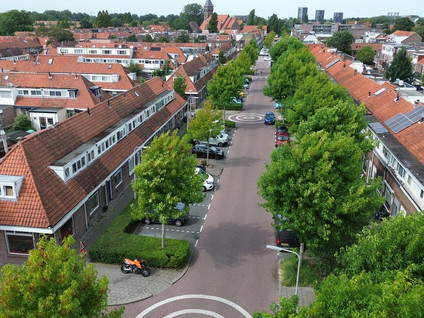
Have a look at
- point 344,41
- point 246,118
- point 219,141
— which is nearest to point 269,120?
point 246,118

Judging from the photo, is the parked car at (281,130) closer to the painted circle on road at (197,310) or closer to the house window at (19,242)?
the painted circle on road at (197,310)

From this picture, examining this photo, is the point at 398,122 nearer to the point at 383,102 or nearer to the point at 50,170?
the point at 383,102

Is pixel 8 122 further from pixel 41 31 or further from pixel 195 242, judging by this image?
pixel 41 31

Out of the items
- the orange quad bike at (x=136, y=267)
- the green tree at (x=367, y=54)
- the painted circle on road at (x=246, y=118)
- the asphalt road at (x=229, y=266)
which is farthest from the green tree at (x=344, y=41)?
the orange quad bike at (x=136, y=267)

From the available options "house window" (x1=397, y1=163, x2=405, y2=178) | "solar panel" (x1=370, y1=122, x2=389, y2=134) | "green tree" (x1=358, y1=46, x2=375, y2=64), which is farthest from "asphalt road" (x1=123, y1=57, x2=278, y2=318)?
"green tree" (x1=358, y1=46, x2=375, y2=64)

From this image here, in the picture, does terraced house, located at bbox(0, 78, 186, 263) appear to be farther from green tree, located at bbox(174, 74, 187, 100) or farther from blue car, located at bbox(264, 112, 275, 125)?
blue car, located at bbox(264, 112, 275, 125)

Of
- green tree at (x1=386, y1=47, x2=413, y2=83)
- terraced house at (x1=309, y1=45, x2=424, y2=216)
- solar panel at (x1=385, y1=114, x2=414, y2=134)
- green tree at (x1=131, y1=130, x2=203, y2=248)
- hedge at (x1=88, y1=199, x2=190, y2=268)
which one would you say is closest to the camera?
green tree at (x1=131, y1=130, x2=203, y2=248)
